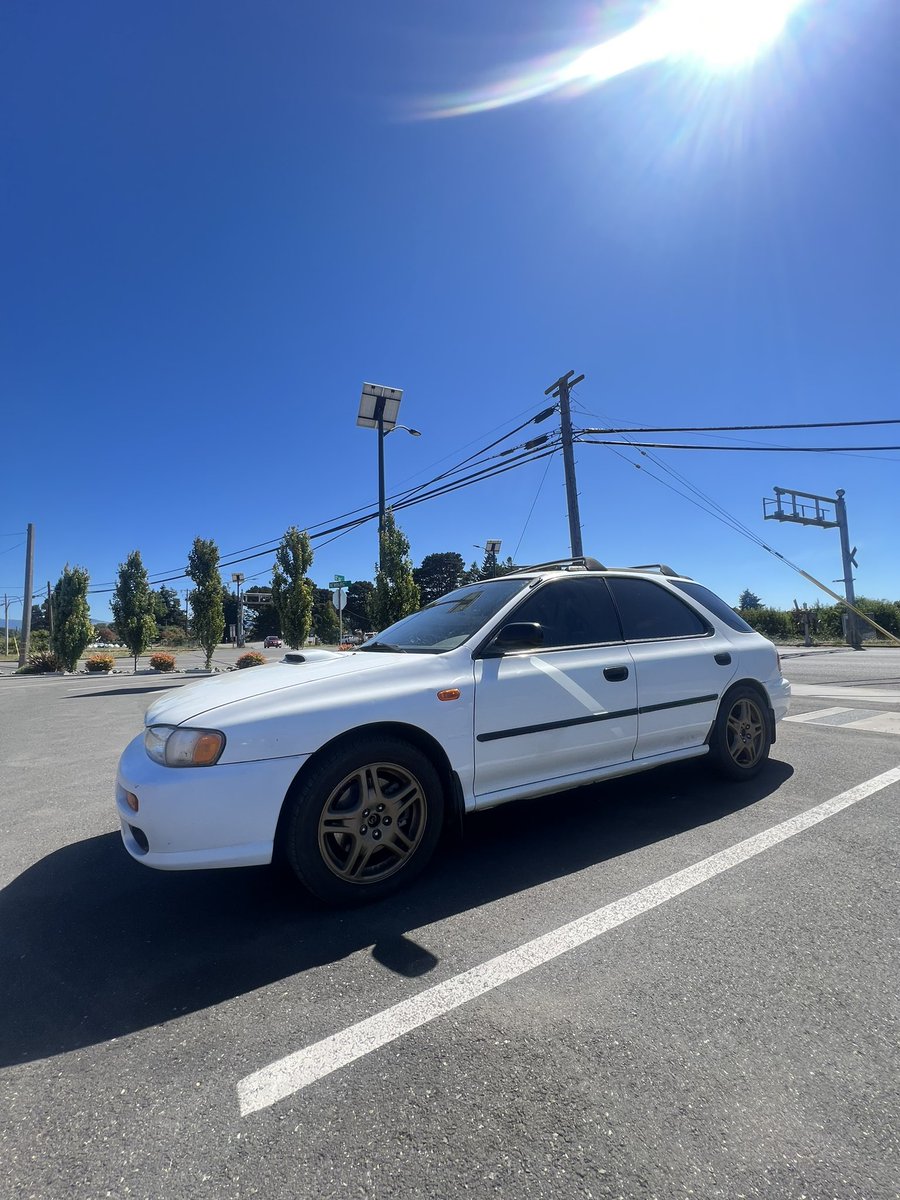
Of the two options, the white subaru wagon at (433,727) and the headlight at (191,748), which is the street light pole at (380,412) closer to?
the white subaru wagon at (433,727)

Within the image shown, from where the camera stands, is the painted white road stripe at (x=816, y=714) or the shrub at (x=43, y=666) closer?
the painted white road stripe at (x=816, y=714)

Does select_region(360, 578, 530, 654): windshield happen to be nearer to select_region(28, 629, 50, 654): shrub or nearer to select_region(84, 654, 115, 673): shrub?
select_region(84, 654, 115, 673): shrub

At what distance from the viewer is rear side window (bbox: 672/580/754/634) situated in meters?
4.55

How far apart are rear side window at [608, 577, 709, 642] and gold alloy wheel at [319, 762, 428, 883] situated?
1.82m

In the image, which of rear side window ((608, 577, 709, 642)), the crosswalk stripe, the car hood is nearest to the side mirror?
the car hood

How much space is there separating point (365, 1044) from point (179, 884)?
1674 mm

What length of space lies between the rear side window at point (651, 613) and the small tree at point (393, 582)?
1232cm

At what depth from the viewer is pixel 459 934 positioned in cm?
247

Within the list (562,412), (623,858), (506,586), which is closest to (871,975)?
(623,858)

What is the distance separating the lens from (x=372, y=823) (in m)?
2.76

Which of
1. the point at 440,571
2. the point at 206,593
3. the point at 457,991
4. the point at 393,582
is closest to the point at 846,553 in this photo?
the point at 393,582

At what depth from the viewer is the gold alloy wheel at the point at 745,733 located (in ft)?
14.0

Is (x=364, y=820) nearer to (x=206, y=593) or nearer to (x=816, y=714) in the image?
(x=816, y=714)

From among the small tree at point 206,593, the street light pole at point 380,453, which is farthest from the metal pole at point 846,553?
the small tree at point 206,593
